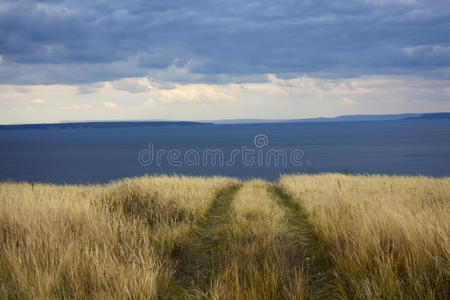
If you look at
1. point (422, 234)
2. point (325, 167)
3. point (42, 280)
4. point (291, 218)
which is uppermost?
point (422, 234)

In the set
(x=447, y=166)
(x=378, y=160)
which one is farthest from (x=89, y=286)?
A: (x=378, y=160)

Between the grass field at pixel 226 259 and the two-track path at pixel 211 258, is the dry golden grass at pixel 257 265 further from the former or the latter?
the two-track path at pixel 211 258

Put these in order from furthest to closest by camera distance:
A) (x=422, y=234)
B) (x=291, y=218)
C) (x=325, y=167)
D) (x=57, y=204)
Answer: (x=325, y=167)
(x=291, y=218)
(x=57, y=204)
(x=422, y=234)

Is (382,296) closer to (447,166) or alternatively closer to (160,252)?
(160,252)

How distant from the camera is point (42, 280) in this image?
442 centimetres

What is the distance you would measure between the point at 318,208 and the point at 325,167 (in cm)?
6655

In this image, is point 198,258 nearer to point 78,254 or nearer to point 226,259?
point 226,259

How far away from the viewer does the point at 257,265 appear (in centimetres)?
506

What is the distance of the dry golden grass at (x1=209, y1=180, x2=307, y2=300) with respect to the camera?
13.9ft

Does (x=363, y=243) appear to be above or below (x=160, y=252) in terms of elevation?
above

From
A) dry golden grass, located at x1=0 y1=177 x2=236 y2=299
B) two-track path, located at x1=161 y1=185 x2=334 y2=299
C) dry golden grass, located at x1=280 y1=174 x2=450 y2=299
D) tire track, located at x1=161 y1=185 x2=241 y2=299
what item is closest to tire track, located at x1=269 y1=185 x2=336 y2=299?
two-track path, located at x1=161 y1=185 x2=334 y2=299

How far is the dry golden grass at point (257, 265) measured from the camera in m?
4.23

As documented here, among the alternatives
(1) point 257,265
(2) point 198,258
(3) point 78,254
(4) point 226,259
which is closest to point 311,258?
(1) point 257,265

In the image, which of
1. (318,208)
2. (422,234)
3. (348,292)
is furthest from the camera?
(318,208)
